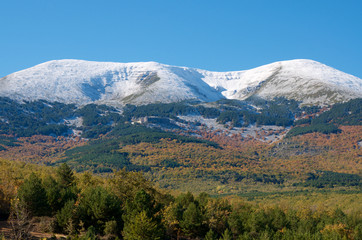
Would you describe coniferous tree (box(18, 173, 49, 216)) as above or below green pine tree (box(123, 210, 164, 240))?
above

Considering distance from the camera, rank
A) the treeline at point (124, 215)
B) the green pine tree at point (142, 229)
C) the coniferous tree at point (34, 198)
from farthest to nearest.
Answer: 1. the coniferous tree at point (34, 198)
2. the treeline at point (124, 215)
3. the green pine tree at point (142, 229)

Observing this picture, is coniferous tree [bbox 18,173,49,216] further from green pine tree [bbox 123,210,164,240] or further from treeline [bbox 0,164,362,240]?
green pine tree [bbox 123,210,164,240]

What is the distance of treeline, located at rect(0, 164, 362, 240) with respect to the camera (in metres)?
71.7

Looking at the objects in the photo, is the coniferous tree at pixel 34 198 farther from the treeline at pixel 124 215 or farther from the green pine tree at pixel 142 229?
the green pine tree at pixel 142 229

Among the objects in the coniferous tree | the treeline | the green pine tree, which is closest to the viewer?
the green pine tree

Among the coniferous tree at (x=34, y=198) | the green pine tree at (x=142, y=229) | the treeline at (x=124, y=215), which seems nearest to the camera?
the green pine tree at (x=142, y=229)

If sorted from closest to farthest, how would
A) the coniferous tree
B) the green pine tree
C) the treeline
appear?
the green pine tree
the treeline
the coniferous tree

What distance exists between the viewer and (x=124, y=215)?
252 ft

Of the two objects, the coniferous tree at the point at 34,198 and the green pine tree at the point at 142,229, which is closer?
the green pine tree at the point at 142,229

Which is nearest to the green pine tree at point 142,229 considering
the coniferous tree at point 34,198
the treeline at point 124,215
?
the treeline at point 124,215

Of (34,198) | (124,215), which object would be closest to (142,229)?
(124,215)

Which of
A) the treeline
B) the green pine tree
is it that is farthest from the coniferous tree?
the green pine tree

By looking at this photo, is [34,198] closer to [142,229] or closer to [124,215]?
[124,215]

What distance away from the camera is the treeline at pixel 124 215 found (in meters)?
71.7
